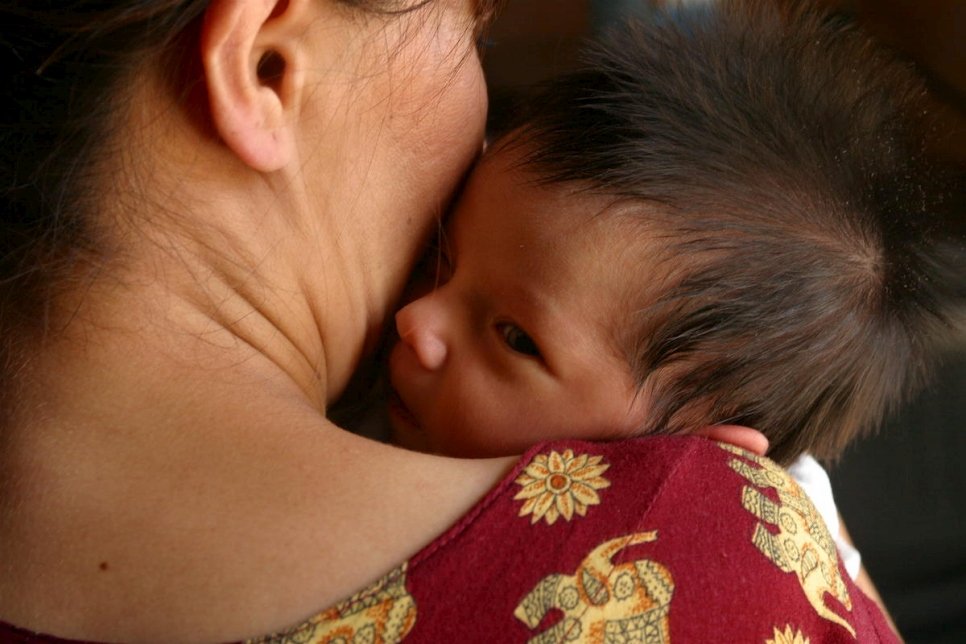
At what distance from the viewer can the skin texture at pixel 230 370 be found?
1.96 feet

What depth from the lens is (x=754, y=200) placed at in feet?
2.85

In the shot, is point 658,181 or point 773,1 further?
point 773,1

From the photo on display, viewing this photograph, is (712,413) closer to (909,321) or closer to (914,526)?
(909,321)

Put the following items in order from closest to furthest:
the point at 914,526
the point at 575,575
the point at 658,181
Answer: the point at 575,575
the point at 658,181
the point at 914,526

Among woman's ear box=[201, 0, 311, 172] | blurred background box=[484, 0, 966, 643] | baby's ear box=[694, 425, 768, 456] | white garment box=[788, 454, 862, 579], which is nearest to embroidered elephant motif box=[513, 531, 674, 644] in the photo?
baby's ear box=[694, 425, 768, 456]

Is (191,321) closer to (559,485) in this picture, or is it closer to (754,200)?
(559,485)

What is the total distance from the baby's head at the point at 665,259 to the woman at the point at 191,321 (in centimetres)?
15

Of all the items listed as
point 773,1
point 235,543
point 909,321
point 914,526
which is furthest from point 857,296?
point 914,526

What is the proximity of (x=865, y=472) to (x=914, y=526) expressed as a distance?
0.10 m

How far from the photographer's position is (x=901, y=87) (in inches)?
40.8

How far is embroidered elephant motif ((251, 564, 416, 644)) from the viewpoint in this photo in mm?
575

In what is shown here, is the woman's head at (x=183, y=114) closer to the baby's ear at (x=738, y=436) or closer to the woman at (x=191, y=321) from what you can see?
the woman at (x=191, y=321)

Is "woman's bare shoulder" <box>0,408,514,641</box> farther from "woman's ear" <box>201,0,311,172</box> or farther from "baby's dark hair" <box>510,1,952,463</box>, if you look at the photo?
"baby's dark hair" <box>510,1,952,463</box>

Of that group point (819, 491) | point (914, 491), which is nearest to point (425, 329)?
point (819, 491)
